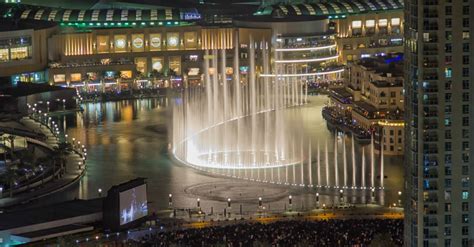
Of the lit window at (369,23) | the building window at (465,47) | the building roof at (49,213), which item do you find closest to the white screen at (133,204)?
the building roof at (49,213)

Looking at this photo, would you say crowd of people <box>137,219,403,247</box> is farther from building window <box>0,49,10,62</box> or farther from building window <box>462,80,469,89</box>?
building window <box>0,49,10,62</box>

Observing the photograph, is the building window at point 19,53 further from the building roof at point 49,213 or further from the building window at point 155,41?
the building roof at point 49,213

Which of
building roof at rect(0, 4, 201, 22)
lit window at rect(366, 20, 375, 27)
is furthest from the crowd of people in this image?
lit window at rect(366, 20, 375, 27)

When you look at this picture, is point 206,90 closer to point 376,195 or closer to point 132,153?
point 132,153

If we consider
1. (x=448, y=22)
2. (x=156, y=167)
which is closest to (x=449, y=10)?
(x=448, y=22)

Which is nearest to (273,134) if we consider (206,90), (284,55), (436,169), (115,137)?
(115,137)
